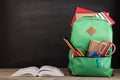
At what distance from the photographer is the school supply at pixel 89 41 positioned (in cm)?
132

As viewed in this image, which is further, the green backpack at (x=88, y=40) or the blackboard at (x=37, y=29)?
the blackboard at (x=37, y=29)

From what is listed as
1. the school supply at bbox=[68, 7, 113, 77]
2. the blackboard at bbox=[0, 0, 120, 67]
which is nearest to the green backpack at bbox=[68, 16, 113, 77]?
the school supply at bbox=[68, 7, 113, 77]

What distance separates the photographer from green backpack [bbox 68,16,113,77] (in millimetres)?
1324

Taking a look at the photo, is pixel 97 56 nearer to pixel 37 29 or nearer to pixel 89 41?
pixel 89 41

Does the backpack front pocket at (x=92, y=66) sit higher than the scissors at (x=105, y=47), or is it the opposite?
the scissors at (x=105, y=47)

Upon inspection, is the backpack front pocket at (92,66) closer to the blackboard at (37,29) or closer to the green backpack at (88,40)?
the green backpack at (88,40)

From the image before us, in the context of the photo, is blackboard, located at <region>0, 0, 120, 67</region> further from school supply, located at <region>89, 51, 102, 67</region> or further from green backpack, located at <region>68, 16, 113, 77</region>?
school supply, located at <region>89, 51, 102, 67</region>

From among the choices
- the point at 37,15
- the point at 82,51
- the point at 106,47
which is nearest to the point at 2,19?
the point at 37,15

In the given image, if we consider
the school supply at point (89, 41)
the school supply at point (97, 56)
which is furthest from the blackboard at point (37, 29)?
the school supply at point (97, 56)

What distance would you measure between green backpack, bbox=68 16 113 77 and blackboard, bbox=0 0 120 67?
256mm

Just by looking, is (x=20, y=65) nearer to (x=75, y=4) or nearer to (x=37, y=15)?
(x=37, y=15)

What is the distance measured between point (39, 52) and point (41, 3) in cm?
30

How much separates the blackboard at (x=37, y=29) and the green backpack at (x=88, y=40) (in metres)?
0.26

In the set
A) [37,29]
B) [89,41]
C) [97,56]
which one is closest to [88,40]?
[89,41]
